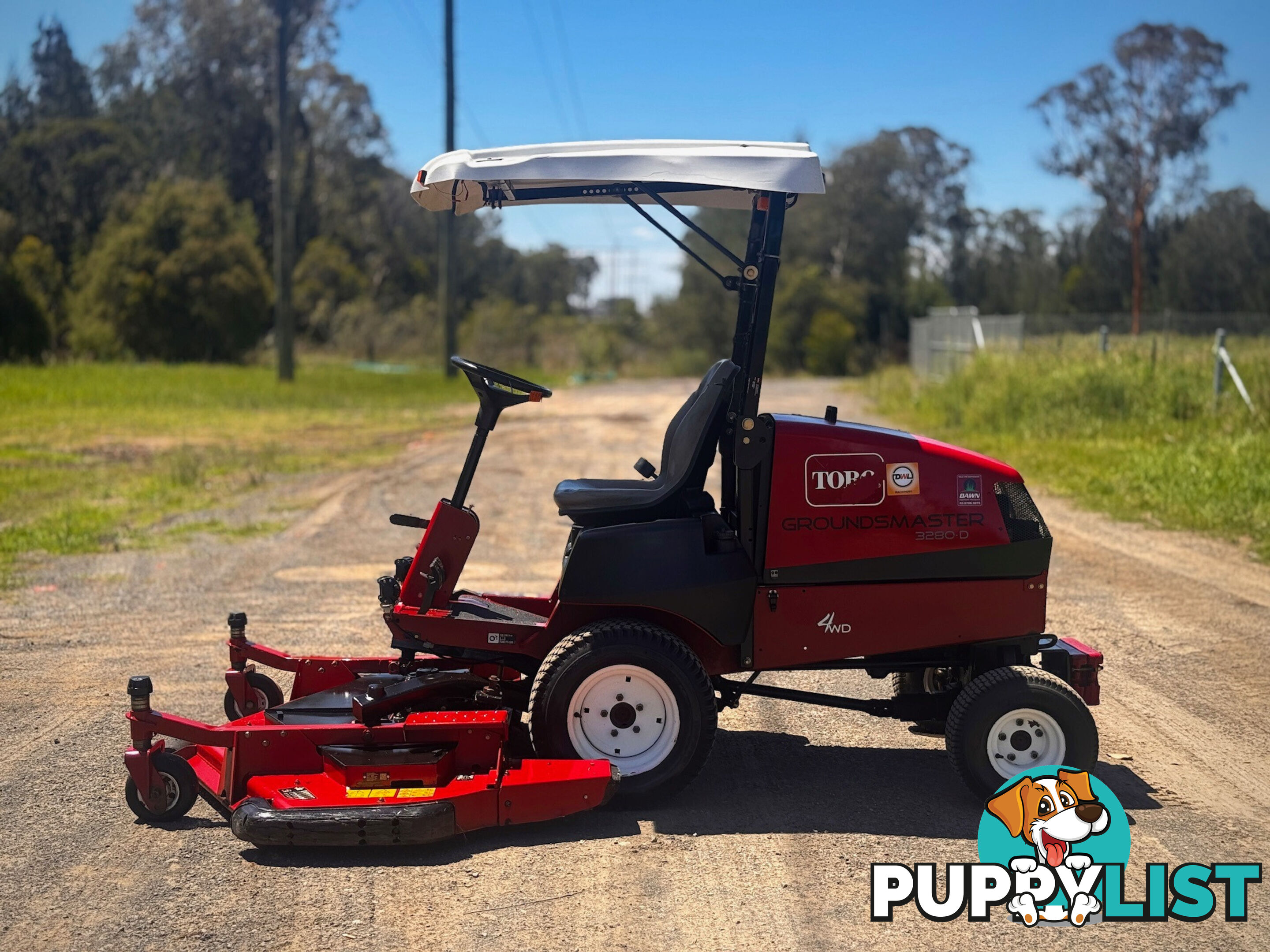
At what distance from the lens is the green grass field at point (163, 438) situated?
11.0m

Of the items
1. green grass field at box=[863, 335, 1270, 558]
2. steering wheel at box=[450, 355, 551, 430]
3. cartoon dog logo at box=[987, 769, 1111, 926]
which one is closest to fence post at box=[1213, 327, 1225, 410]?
green grass field at box=[863, 335, 1270, 558]

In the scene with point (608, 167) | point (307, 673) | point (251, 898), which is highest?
point (608, 167)

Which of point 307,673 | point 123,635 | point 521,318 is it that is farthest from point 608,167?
point 521,318

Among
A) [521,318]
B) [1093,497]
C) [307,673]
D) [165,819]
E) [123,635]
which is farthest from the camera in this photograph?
[521,318]

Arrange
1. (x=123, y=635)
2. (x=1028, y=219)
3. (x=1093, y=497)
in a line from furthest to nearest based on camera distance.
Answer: (x=1028, y=219) → (x=1093, y=497) → (x=123, y=635)

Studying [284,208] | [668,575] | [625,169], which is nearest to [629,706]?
[668,575]

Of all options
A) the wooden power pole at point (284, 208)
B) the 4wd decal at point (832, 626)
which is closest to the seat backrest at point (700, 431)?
the 4wd decal at point (832, 626)

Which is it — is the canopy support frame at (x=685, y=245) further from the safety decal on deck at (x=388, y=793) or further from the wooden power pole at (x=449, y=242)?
the wooden power pole at (x=449, y=242)

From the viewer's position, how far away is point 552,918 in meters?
3.79

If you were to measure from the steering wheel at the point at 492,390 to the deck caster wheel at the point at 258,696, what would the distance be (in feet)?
5.16

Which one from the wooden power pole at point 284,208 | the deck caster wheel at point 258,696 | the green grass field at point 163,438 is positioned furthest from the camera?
the wooden power pole at point 284,208

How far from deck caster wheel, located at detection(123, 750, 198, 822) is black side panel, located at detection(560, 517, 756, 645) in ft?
5.24

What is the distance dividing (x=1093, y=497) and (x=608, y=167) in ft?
30.7

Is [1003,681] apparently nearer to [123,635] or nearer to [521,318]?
[123,635]
